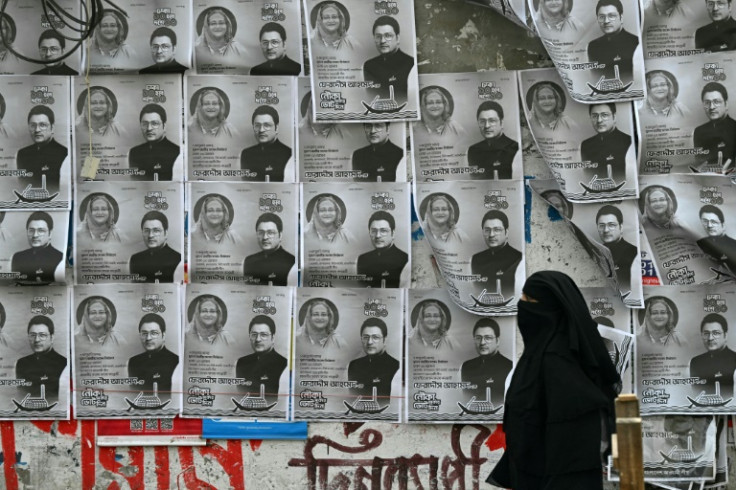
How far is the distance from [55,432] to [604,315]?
2.53m

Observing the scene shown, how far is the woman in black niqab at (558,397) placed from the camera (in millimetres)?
3760

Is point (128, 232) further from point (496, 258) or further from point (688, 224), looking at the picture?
point (688, 224)

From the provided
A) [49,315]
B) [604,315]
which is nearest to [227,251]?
[49,315]

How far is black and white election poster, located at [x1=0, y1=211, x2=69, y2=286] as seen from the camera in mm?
4832

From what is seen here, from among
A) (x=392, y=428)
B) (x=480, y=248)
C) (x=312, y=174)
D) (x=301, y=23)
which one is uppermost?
(x=301, y=23)

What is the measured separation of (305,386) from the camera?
4867 millimetres

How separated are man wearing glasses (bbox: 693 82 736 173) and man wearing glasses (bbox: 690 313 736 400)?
0.71 meters

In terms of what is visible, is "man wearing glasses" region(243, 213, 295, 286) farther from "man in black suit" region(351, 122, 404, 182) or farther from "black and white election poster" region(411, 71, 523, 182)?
"black and white election poster" region(411, 71, 523, 182)

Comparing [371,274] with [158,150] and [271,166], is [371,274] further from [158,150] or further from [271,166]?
[158,150]

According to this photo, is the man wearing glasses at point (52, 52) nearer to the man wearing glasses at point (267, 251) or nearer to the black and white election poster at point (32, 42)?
the black and white election poster at point (32, 42)

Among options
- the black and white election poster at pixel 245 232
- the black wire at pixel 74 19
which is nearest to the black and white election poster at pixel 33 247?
the black and white election poster at pixel 245 232

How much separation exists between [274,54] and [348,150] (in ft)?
1.79

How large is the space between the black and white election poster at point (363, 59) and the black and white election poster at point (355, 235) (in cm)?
34

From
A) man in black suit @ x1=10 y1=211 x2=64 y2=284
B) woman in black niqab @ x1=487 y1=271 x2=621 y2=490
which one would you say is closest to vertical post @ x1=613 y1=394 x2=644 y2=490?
woman in black niqab @ x1=487 y1=271 x2=621 y2=490
